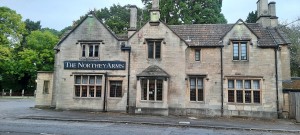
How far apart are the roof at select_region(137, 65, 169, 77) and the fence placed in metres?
10.6

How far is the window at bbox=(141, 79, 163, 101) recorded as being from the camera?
900 inches

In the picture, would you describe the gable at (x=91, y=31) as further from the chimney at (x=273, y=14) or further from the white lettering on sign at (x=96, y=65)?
the chimney at (x=273, y=14)

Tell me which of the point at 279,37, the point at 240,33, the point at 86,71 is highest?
the point at 240,33

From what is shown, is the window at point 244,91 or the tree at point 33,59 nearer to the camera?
the window at point 244,91

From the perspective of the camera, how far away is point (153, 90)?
23.0 m

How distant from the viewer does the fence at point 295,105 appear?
2000 centimetres

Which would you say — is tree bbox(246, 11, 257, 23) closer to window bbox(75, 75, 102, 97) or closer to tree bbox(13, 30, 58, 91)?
window bbox(75, 75, 102, 97)

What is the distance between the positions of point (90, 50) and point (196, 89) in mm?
10796

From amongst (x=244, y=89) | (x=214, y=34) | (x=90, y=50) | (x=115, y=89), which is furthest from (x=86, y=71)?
(x=244, y=89)

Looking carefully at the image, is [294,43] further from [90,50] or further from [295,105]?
[90,50]

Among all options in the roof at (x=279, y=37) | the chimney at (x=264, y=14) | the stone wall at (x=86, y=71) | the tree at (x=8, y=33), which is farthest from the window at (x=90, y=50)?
the tree at (x=8, y=33)

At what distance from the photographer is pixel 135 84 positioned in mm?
23547

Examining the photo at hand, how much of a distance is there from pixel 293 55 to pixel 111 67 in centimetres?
3687

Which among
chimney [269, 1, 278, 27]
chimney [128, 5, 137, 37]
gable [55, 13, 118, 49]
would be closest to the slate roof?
chimney [269, 1, 278, 27]
